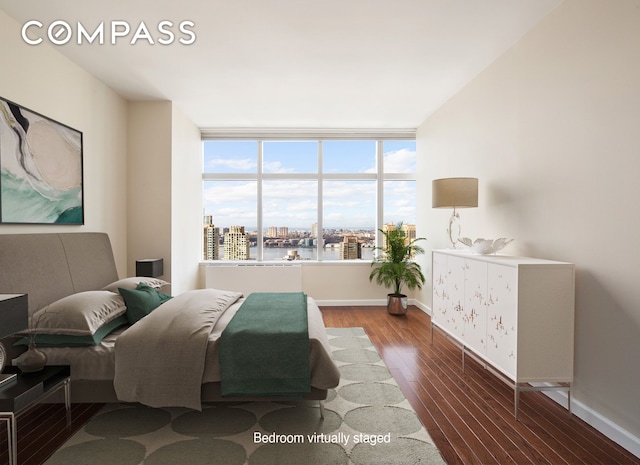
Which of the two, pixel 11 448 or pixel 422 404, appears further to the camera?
pixel 422 404

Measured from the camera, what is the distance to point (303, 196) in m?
5.96

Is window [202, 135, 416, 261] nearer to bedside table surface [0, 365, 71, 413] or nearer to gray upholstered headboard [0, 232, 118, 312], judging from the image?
gray upholstered headboard [0, 232, 118, 312]

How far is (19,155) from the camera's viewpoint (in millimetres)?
2828

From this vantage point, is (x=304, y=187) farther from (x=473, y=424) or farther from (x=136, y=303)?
(x=473, y=424)

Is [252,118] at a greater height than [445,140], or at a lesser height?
greater

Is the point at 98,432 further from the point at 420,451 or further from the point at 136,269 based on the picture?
the point at 136,269

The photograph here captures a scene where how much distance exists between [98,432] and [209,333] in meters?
0.82

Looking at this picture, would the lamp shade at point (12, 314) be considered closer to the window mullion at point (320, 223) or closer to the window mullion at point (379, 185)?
the window mullion at point (320, 223)

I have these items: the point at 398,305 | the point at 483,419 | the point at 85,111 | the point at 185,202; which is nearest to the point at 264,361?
the point at 483,419

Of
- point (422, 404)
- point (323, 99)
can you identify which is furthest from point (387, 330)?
point (323, 99)

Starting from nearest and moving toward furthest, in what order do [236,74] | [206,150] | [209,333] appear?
[209,333] → [236,74] → [206,150]

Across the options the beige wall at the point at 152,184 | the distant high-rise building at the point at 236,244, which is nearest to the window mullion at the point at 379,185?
the distant high-rise building at the point at 236,244

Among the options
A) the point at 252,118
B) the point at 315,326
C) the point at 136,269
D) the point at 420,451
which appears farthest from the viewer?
the point at 252,118

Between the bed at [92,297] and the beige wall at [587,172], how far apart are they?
164 centimetres
